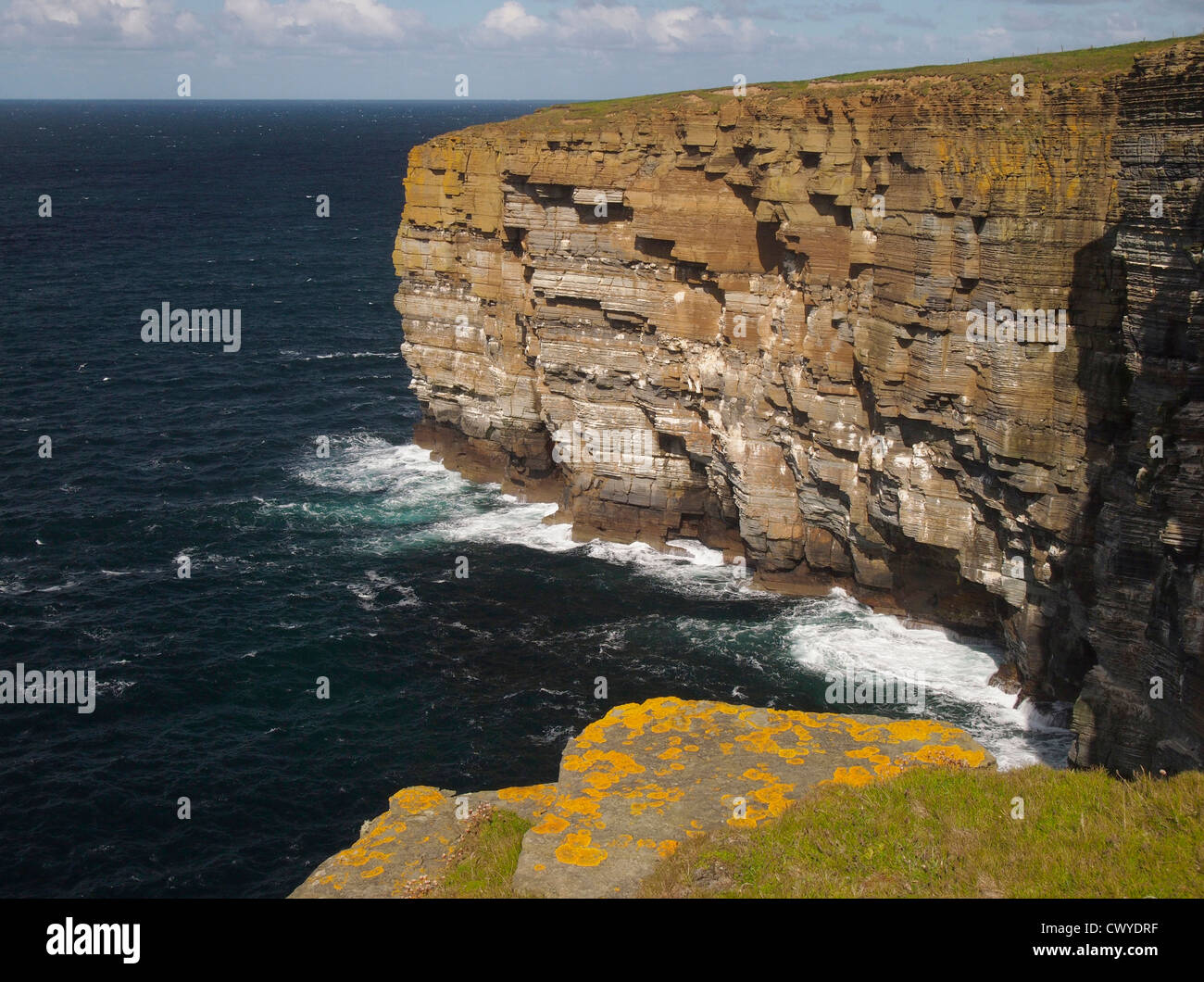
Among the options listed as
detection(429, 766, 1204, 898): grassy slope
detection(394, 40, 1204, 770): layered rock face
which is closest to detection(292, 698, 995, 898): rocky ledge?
detection(429, 766, 1204, 898): grassy slope

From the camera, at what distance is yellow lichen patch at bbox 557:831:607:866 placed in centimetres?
1975

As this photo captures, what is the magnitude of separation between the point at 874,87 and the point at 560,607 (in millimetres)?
27675

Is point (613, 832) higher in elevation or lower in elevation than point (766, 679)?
higher

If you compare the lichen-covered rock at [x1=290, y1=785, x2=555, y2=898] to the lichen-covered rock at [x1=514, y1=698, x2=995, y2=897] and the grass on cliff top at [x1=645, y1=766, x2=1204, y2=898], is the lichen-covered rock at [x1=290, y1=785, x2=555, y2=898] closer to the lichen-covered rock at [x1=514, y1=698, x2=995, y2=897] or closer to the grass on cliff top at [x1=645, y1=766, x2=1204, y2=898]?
the lichen-covered rock at [x1=514, y1=698, x2=995, y2=897]

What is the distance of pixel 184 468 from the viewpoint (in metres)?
70.0

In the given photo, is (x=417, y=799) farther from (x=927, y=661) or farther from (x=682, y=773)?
(x=927, y=661)

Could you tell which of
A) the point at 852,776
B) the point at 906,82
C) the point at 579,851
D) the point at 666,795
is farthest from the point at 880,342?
the point at 579,851

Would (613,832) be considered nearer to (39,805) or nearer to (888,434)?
(39,805)

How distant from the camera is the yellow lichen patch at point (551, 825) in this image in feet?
67.9

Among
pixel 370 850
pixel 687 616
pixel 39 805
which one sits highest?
pixel 370 850

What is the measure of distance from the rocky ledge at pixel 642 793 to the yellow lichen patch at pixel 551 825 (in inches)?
1.3

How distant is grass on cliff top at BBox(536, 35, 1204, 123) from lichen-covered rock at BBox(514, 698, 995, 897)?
28358 millimetres

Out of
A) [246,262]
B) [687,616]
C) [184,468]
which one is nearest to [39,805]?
[687,616]

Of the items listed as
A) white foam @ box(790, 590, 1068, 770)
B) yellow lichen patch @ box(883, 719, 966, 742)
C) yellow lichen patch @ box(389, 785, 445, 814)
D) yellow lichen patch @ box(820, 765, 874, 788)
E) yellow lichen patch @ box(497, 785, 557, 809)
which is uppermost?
yellow lichen patch @ box(883, 719, 966, 742)
